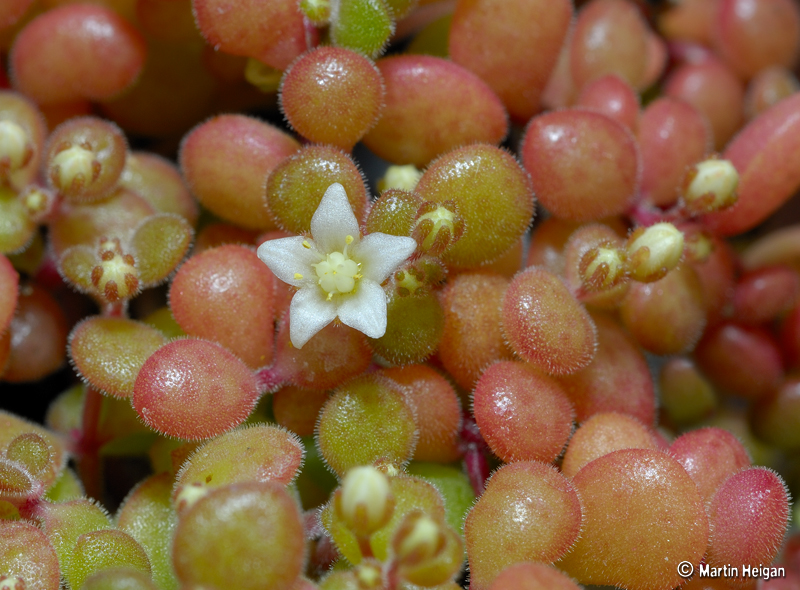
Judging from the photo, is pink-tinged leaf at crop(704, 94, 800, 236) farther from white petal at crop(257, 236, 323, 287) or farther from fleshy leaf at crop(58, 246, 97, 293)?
fleshy leaf at crop(58, 246, 97, 293)

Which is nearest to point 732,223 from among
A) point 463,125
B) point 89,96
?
point 463,125

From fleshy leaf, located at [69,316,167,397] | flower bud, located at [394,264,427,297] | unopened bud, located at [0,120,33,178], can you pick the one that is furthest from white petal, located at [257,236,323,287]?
unopened bud, located at [0,120,33,178]

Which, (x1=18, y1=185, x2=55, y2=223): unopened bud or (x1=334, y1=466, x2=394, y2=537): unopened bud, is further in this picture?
(x1=18, y1=185, x2=55, y2=223): unopened bud

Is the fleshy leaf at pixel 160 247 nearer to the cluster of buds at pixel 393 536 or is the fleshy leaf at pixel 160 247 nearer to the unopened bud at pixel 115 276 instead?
the unopened bud at pixel 115 276

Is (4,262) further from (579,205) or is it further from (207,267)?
(579,205)

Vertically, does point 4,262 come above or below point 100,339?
above

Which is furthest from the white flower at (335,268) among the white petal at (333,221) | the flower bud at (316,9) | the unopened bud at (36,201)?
the unopened bud at (36,201)

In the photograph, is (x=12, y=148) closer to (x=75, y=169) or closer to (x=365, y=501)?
(x=75, y=169)
